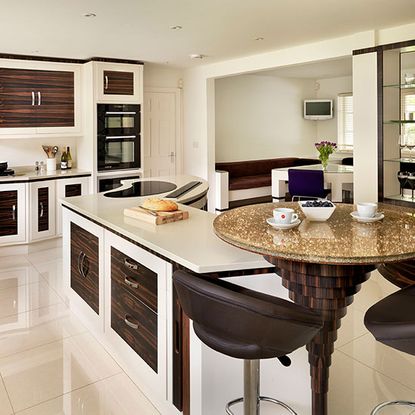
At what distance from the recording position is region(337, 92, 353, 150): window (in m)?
9.32

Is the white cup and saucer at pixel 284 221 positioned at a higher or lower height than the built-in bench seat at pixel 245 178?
lower

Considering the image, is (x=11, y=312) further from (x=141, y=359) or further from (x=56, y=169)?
(x=56, y=169)

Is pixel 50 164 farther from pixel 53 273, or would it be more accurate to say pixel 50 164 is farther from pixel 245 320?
pixel 245 320

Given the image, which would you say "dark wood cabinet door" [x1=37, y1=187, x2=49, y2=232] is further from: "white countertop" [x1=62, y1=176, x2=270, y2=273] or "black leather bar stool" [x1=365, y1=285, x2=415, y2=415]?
"black leather bar stool" [x1=365, y1=285, x2=415, y2=415]

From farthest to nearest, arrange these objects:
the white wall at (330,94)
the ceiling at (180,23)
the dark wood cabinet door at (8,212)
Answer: the white wall at (330,94)
the dark wood cabinet door at (8,212)
the ceiling at (180,23)

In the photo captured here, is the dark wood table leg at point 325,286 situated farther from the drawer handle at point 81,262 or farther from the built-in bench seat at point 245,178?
the built-in bench seat at point 245,178

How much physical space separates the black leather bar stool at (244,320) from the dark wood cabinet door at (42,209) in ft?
15.1

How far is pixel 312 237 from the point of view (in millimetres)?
1709

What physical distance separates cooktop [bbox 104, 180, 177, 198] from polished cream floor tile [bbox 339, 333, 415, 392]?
77.8 inches

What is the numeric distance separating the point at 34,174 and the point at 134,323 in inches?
158

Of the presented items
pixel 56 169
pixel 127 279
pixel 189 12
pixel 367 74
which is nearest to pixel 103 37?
pixel 189 12

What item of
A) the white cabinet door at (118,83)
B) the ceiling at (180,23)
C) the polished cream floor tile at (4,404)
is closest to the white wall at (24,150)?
the white cabinet door at (118,83)

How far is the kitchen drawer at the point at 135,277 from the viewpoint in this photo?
7.53ft

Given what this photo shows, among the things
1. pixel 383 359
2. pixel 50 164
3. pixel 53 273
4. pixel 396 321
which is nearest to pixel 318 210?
pixel 396 321
